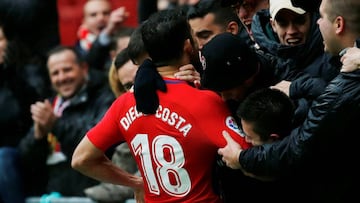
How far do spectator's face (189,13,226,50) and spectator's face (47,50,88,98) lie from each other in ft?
6.61

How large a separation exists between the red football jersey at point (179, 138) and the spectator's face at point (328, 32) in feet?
1.71

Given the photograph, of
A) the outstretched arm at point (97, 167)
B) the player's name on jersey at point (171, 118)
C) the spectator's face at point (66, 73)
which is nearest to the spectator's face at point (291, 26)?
the player's name on jersey at point (171, 118)

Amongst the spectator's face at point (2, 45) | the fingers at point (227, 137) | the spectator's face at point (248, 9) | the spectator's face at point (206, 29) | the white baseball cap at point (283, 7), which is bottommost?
the spectator's face at point (2, 45)

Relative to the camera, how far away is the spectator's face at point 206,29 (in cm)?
480

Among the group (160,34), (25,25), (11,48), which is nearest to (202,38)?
(160,34)

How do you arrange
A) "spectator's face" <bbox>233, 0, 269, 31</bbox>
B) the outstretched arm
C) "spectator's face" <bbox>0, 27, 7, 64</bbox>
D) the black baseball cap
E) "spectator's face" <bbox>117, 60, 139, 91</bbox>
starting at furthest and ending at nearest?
"spectator's face" <bbox>0, 27, 7, 64</bbox>, "spectator's face" <bbox>117, 60, 139, 91</bbox>, "spectator's face" <bbox>233, 0, 269, 31</bbox>, the outstretched arm, the black baseball cap

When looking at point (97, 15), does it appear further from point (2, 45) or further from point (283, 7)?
point (283, 7)

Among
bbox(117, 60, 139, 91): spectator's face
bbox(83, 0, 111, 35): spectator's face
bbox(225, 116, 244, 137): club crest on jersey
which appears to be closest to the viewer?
bbox(225, 116, 244, 137): club crest on jersey

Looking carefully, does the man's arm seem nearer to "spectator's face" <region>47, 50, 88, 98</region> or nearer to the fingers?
the fingers

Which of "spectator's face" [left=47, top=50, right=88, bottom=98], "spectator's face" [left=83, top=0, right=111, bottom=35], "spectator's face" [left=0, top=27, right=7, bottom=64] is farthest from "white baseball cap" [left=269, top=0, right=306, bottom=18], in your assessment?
"spectator's face" [left=83, top=0, right=111, bottom=35]

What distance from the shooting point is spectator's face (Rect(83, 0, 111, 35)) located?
8.01 meters

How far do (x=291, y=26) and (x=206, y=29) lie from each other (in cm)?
60

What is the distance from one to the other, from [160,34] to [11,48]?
3.30 m

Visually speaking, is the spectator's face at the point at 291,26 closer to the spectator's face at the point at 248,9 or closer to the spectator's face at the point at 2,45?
the spectator's face at the point at 248,9
